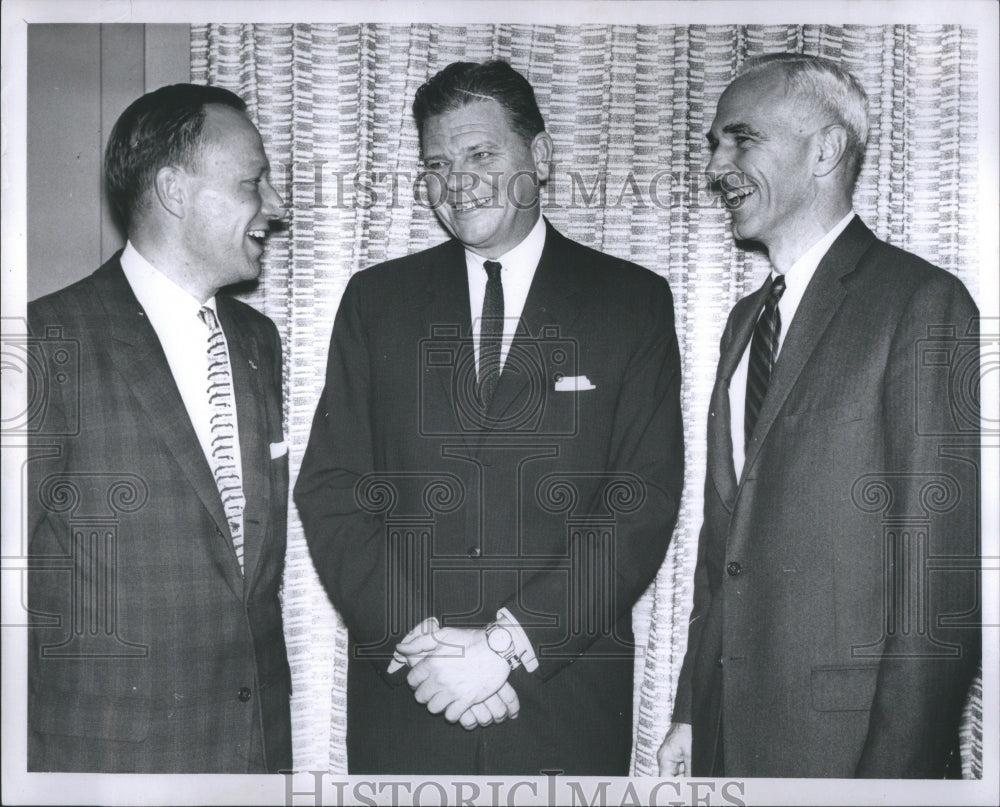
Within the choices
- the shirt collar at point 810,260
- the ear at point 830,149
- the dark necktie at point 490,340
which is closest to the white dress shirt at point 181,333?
the dark necktie at point 490,340

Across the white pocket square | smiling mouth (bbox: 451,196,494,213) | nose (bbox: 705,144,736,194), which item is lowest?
the white pocket square

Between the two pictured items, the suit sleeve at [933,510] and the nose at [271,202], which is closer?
the suit sleeve at [933,510]

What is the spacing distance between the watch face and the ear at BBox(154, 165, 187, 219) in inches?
44.7

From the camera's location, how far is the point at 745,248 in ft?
7.45

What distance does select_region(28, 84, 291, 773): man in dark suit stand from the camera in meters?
2.22

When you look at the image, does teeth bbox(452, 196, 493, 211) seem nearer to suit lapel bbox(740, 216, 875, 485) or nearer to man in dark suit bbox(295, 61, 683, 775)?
man in dark suit bbox(295, 61, 683, 775)

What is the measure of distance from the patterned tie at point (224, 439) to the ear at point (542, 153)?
0.80 meters

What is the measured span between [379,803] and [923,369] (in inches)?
60.3

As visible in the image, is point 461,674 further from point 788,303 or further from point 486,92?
point 486,92

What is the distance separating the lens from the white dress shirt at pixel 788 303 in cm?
220

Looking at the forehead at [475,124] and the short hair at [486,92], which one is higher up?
the short hair at [486,92]

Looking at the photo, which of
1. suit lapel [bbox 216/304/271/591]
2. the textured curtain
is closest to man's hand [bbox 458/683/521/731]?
the textured curtain

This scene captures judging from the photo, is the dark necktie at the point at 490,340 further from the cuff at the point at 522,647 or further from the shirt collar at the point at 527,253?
the cuff at the point at 522,647

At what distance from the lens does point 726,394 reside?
2.23m
